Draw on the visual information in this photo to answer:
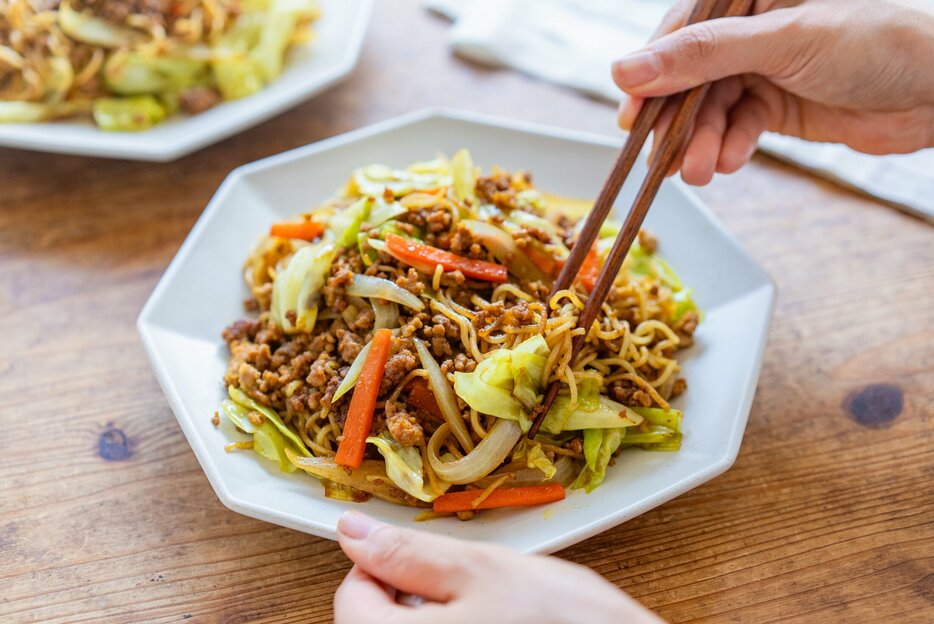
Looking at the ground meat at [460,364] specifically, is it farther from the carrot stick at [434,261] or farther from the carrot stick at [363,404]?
the carrot stick at [434,261]

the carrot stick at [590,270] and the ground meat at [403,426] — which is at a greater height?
the carrot stick at [590,270]

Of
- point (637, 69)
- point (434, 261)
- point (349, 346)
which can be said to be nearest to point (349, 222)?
point (434, 261)

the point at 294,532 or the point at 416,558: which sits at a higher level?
the point at 416,558

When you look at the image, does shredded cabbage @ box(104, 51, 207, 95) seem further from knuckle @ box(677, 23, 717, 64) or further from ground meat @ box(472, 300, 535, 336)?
knuckle @ box(677, 23, 717, 64)

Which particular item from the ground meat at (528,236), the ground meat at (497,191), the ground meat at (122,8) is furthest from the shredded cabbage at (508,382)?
the ground meat at (122,8)

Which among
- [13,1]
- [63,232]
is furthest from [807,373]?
[13,1]

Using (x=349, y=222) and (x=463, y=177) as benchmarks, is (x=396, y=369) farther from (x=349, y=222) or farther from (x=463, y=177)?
(x=463, y=177)

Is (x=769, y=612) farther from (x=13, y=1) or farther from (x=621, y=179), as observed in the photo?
(x=13, y=1)
